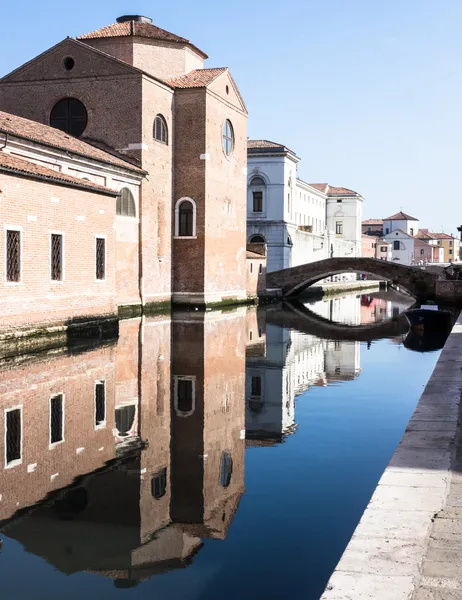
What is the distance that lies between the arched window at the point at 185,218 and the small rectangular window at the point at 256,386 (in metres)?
16.6

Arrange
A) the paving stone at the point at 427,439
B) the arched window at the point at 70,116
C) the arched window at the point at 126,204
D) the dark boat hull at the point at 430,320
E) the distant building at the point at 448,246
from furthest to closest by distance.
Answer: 1. the distant building at the point at 448,246
2. the arched window at the point at 70,116
3. the arched window at the point at 126,204
4. the dark boat hull at the point at 430,320
5. the paving stone at the point at 427,439

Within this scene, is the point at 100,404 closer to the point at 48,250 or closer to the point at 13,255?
the point at 13,255

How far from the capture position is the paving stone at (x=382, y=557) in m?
4.07

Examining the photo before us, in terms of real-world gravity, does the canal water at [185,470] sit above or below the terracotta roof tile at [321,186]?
below

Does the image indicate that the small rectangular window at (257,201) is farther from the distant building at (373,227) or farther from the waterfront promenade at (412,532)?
the distant building at (373,227)

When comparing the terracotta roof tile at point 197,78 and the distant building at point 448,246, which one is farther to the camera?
the distant building at point 448,246

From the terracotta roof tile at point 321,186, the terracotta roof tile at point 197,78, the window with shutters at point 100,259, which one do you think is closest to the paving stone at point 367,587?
the window with shutters at point 100,259

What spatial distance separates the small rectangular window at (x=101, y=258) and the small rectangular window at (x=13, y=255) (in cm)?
401

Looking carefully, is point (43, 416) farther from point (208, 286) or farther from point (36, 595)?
point (208, 286)

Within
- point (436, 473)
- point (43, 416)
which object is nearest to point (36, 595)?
point (436, 473)

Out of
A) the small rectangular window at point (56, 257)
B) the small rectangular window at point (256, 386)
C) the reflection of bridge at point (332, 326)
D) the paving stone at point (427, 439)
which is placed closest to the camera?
the paving stone at point (427, 439)

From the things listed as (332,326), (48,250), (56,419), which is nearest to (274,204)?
(332,326)

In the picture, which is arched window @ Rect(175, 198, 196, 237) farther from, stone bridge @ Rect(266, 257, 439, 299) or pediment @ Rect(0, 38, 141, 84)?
stone bridge @ Rect(266, 257, 439, 299)

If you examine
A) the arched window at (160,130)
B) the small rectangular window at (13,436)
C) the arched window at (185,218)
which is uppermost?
the arched window at (160,130)
